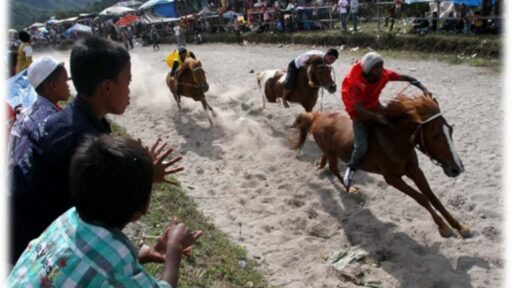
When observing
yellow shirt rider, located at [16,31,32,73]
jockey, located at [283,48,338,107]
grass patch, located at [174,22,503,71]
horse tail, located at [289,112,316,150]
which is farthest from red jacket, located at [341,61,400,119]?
grass patch, located at [174,22,503,71]

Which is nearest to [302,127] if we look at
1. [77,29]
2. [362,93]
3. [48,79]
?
[362,93]

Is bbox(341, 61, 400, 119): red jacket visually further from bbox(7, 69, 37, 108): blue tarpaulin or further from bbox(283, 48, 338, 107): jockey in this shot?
bbox(7, 69, 37, 108): blue tarpaulin

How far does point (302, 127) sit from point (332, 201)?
1388mm

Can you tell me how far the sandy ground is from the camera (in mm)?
4543

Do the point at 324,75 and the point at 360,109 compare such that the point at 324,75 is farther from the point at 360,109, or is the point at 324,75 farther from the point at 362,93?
the point at 360,109

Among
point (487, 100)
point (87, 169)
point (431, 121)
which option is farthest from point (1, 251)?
point (487, 100)

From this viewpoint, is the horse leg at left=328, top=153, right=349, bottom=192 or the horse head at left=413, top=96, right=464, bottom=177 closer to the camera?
the horse head at left=413, top=96, right=464, bottom=177

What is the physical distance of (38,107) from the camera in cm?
262

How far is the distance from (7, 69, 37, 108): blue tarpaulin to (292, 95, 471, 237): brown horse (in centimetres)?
392

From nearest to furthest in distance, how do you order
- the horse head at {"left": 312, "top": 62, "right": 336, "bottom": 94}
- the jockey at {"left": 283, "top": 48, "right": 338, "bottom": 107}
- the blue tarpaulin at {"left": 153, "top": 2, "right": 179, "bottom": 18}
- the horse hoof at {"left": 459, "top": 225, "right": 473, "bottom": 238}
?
the horse hoof at {"left": 459, "top": 225, "right": 473, "bottom": 238} < the jockey at {"left": 283, "top": 48, "right": 338, "bottom": 107} < the horse head at {"left": 312, "top": 62, "right": 336, "bottom": 94} < the blue tarpaulin at {"left": 153, "top": 2, "right": 179, "bottom": 18}

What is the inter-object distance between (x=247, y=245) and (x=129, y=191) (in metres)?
3.73

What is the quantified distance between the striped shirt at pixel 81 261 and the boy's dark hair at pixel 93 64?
0.91m

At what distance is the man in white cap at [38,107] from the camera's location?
91.0 inches

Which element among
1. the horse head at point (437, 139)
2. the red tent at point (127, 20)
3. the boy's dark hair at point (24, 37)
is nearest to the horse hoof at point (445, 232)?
the horse head at point (437, 139)
